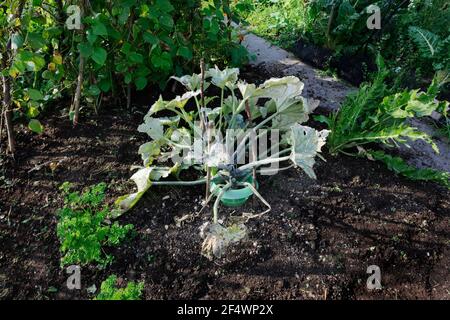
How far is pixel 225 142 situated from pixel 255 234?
52 centimetres

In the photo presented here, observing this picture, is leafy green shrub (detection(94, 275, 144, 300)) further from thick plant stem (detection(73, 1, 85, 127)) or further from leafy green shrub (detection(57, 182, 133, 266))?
thick plant stem (detection(73, 1, 85, 127))

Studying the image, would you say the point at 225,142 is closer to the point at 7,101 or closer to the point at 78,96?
the point at 78,96

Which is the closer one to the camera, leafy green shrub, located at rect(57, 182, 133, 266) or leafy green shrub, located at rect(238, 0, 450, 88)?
leafy green shrub, located at rect(57, 182, 133, 266)

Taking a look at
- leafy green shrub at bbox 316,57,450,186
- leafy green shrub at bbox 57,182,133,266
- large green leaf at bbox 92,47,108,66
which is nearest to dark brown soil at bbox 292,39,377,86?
leafy green shrub at bbox 316,57,450,186

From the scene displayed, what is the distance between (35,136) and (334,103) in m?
2.09

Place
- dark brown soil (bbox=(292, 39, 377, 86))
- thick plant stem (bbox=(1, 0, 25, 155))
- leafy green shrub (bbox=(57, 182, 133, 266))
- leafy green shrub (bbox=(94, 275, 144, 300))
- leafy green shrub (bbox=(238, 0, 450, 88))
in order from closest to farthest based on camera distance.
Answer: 1. leafy green shrub (bbox=(94, 275, 144, 300))
2. leafy green shrub (bbox=(57, 182, 133, 266))
3. thick plant stem (bbox=(1, 0, 25, 155))
4. leafy green shrub (bbox=(238, 0, 450, 88))
5. dark brown soil (bbox=(292, 39, 377, 86))

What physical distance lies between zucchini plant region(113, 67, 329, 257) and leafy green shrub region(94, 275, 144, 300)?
34 centimetres

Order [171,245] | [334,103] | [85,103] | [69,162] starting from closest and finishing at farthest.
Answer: [171,245] < [69,162] < [85,103] < [334,103]

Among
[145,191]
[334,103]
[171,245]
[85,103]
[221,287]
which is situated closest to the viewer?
[221,287]

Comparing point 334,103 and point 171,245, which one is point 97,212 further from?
point 334,103

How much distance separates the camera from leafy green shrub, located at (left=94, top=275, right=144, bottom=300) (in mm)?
1679

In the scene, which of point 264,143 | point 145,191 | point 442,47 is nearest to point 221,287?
point 145,191

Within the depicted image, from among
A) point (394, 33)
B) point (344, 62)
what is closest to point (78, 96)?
point (344, 62)

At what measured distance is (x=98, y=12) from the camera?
2.21 meters
